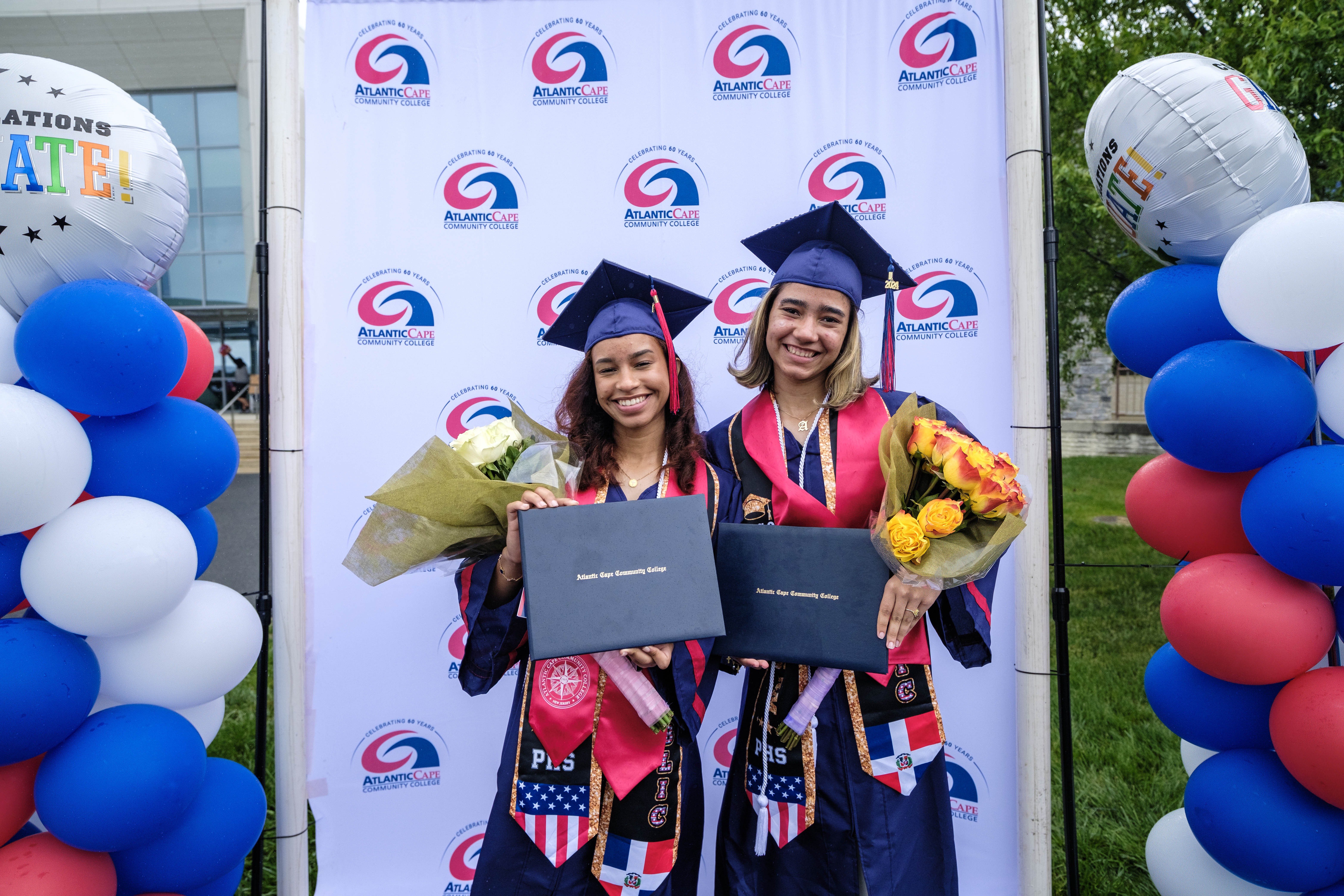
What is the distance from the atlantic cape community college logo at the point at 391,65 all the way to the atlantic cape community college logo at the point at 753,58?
3.53ft

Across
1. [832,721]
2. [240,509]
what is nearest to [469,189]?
[832,721]

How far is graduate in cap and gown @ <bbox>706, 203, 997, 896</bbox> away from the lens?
6.66 feet

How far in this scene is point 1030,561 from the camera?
2.85 metres

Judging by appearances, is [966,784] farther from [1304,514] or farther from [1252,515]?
[1304,514]

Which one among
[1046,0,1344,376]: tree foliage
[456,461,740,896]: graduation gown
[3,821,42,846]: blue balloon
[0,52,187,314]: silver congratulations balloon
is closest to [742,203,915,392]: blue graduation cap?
[456,461,740,896]: graduation gown

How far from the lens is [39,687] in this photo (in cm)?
180

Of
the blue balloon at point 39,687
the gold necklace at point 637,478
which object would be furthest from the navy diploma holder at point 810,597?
the blue balloon at point 39,687

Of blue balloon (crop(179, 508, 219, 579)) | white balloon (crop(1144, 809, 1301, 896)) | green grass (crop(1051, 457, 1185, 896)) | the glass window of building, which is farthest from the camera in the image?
the glass window of building

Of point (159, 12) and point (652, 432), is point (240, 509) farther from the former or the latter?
point (159, 12)

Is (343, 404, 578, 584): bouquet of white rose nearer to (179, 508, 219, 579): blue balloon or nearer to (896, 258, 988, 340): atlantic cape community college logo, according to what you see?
(179, 508, 219, 579): blue balloon

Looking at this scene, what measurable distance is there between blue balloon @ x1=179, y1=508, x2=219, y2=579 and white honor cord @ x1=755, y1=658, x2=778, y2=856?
1.57 metres

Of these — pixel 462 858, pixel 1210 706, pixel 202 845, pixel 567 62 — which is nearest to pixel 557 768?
pixel 202 845

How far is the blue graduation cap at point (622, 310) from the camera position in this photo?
2125 mm

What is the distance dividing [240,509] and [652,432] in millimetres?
9823
